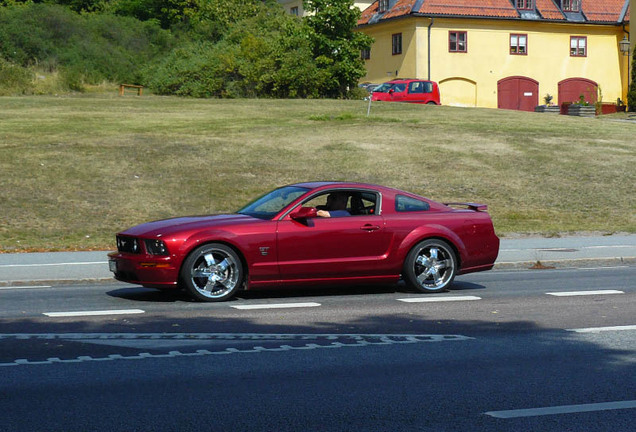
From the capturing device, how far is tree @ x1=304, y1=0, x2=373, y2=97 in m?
49.7

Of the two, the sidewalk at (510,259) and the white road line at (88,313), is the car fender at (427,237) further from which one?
the sidewalk at (510,259)

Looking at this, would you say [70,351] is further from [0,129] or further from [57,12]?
[57,12]

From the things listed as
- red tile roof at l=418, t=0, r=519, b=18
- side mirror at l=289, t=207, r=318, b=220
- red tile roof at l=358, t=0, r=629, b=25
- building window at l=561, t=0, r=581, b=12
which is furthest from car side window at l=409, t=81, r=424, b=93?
side mirror at l=289, t=207, r=318, b=220

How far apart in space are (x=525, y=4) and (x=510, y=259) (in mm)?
53947

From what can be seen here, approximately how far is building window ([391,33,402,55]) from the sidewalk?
47.4 metres

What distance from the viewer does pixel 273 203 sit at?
43.0ft

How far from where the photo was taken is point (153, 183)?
24.4 m

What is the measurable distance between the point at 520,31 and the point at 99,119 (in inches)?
1579

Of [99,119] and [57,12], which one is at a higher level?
[57,12]

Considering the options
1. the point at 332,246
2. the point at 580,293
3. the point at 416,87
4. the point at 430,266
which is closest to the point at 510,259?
the point at 580,293

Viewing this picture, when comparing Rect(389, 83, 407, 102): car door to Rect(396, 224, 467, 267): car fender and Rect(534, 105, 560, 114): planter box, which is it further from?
Rect(396, 224, 467, 267): car fender

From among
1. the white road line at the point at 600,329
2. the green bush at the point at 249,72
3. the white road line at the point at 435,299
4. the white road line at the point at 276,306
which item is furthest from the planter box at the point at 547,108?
the white road line at the point at 600,329

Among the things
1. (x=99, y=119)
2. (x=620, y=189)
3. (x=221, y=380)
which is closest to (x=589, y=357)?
(x=221, y=380)

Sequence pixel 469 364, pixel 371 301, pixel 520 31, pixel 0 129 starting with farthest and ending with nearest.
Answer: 1. pixel 520 31
2. pixel 0 129
3. pixel 371 301
4. pixel 469 364
